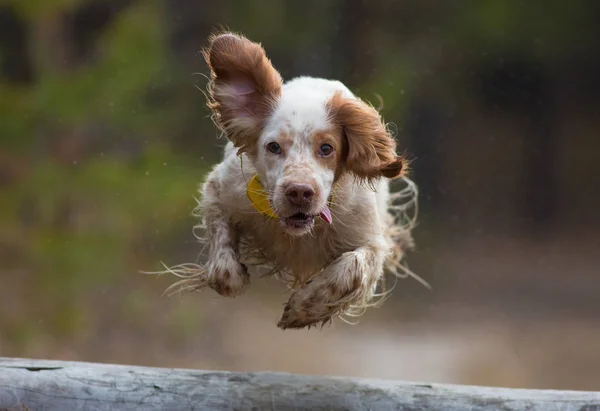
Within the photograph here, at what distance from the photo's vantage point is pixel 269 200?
12.4 feet

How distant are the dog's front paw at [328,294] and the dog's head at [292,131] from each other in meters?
0.31

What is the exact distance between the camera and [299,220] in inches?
143

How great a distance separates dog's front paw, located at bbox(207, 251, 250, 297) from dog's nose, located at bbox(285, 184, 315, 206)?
61 centimetres

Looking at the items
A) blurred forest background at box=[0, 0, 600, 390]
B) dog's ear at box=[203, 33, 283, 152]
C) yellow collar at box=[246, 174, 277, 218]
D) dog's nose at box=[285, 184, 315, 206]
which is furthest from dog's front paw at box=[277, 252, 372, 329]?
blurred forest background at box=[0, 0, 600, 390]

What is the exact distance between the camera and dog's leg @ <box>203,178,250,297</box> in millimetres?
4016

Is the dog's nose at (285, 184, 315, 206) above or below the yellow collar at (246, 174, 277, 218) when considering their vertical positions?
below

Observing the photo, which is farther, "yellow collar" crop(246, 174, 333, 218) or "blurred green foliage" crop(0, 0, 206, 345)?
"blurred green foliage" crop(0, 0, 206, 345)

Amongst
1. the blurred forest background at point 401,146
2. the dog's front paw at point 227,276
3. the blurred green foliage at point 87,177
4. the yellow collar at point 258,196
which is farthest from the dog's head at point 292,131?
the blurred green foliage at point 87,177

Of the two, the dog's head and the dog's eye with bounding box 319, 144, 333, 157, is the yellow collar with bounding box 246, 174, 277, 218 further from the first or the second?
the dog's eye with bounding box 319, 144, 333, 157

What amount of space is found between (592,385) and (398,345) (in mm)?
1856

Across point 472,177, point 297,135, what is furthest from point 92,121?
point 297,135

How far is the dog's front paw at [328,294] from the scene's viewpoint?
388 centimetres

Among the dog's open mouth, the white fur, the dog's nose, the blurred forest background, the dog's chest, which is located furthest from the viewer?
the blurred forest background

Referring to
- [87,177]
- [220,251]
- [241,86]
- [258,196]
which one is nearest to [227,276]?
[220,251]
